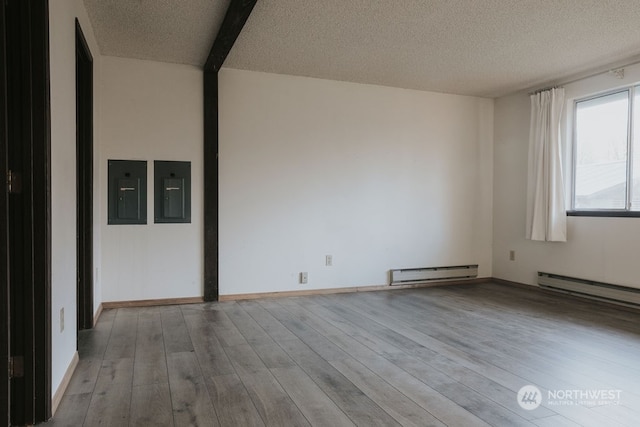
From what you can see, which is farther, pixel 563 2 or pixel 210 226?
pixel 210 226

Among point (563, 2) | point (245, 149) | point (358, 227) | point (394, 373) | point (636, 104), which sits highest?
point (563, 2)

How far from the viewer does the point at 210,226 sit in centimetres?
457

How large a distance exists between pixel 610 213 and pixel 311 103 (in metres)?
3.38

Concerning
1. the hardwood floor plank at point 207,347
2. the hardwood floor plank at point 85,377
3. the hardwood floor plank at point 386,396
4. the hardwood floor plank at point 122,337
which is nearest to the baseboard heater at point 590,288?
the hardwood floor plank at point 386,396

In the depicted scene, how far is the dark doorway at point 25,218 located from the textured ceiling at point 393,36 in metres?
1.44

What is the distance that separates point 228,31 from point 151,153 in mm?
1597

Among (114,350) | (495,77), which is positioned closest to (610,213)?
(495,77)

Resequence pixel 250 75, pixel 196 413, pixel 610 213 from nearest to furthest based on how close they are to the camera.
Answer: pixel 196 413 < pixel 610 213 < pixel 250 75

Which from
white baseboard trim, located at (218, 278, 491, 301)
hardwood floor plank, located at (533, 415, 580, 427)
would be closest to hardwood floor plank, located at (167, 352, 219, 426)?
hardwood floor plank, located at (533, 415, 580, 427)

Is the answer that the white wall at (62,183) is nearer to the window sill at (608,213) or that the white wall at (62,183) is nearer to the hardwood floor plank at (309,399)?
the hardwood floor plank at (309,399)

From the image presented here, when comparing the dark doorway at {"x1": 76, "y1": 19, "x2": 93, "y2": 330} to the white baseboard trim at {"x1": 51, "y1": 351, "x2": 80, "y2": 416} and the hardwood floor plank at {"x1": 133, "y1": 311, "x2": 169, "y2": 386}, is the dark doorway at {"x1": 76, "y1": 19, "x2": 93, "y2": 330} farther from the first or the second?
the white baseboard trim at {"x1": 51, "y1": 351, "x2": 80, "y2": 416}

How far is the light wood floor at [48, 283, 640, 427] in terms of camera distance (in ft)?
6.92

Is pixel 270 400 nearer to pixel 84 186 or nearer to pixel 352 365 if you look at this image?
pixel 352 365

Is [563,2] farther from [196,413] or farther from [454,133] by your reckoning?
[196,413]
